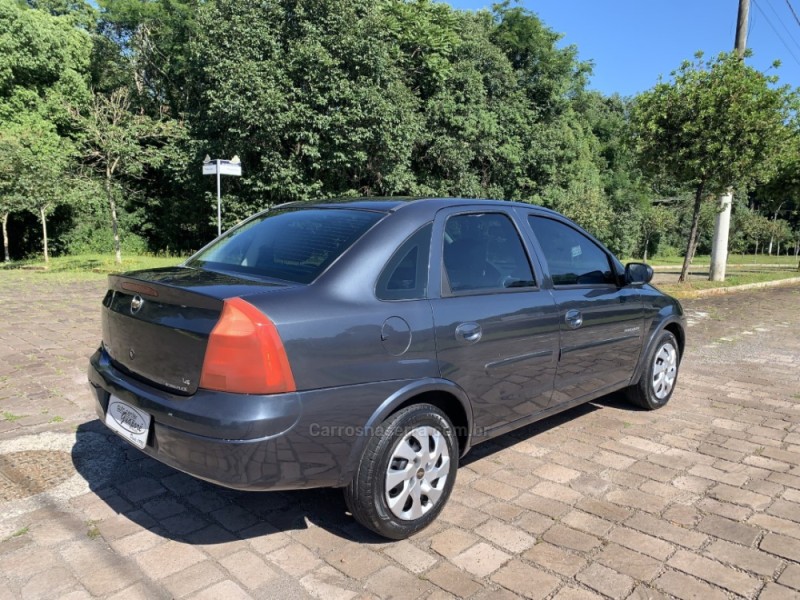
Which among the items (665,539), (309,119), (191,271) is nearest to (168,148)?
(309,119)

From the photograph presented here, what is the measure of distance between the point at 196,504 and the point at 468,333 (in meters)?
1.75

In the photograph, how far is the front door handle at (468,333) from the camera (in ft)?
9.37

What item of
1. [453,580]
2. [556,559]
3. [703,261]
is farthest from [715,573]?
[703,261]

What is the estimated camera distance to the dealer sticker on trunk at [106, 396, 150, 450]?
258cm

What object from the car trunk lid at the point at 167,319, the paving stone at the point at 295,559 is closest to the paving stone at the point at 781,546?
the paving stone at the point at 295,559

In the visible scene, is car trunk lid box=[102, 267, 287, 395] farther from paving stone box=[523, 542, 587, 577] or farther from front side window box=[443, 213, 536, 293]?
paving stone box=[523, 542, 587, 577]

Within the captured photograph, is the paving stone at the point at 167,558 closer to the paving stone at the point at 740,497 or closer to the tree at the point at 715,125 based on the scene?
the paving stone at the point at 740,497

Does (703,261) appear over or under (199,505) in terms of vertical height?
over

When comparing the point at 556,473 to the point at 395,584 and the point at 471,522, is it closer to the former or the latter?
the point at 471,522

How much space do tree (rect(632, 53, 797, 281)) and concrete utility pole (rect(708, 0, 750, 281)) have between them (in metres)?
1.11

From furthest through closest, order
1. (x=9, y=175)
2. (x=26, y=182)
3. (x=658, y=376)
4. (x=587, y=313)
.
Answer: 1. (x=9, y=175)
2. (x=26, y=182)
3. (x=658, y=376)
4. (x=587, y=313)

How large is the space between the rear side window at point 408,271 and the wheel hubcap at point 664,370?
107 inches

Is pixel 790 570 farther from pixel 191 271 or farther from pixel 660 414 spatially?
pixel 191 271

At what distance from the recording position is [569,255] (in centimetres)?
386
